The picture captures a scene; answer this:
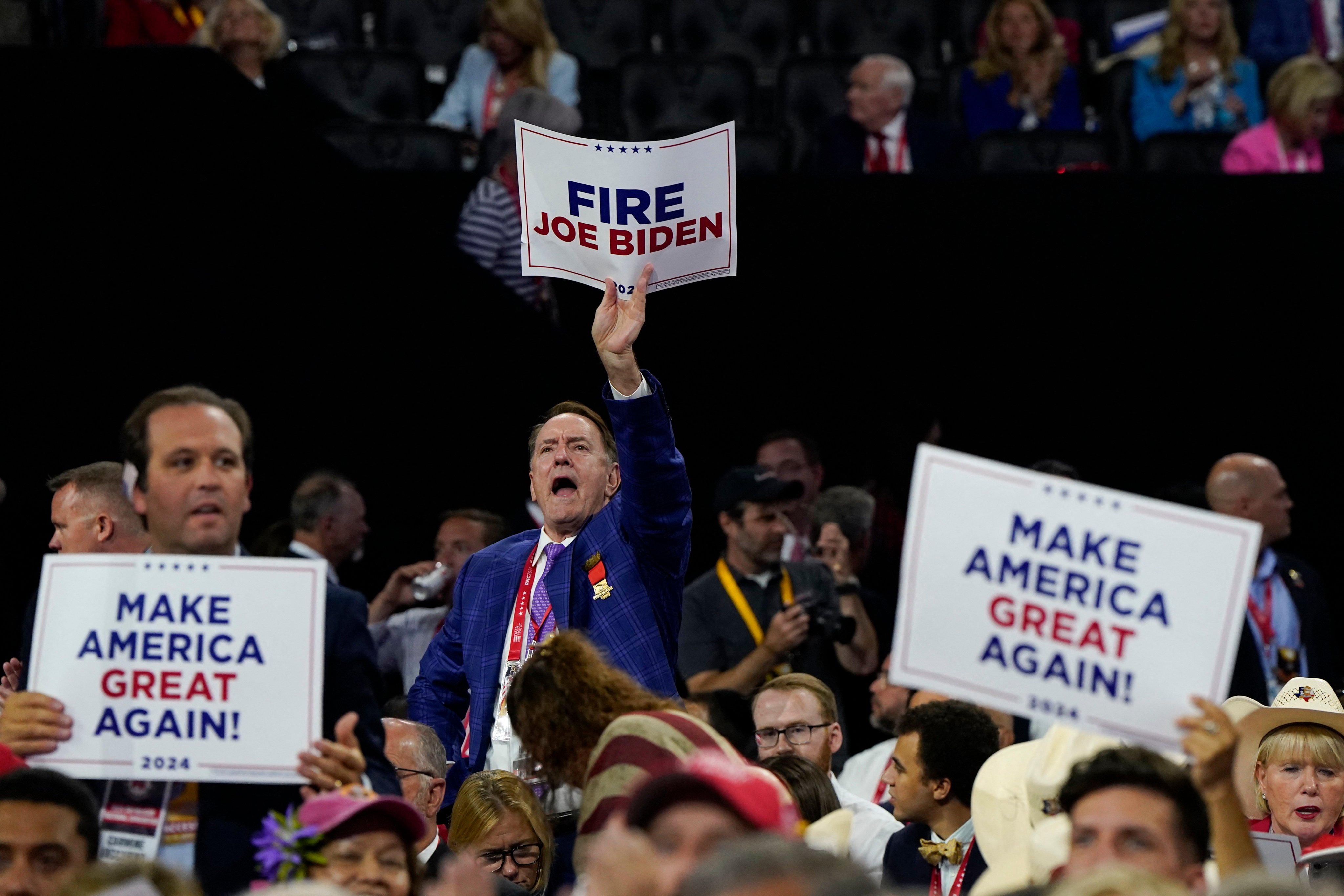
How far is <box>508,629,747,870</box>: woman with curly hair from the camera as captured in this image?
3.03 meters

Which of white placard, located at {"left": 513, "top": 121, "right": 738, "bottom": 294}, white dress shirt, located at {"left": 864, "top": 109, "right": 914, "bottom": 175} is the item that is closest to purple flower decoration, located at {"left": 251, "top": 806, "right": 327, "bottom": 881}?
white placard, located at {"left": 513, "top": 121, "right": 738, "bottom": 294}

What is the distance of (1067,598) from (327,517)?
427 cm

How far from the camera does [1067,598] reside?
3.14 meters

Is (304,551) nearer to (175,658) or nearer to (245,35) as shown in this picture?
(245,35)

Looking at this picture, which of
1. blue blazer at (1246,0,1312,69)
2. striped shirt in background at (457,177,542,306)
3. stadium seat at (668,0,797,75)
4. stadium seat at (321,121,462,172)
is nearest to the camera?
striped shirt in background at (457,177,542,306)

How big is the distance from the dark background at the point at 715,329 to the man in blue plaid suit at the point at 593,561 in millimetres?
2634

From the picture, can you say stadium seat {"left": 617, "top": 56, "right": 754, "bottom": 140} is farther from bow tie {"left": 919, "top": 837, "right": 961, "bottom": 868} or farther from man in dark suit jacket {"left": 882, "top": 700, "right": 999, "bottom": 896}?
bow tie {"left": 919, "top": 837, "right": 961, "bottom": 868}

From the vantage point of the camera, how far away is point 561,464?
15.5 feet

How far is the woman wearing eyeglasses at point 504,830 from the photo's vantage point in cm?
427

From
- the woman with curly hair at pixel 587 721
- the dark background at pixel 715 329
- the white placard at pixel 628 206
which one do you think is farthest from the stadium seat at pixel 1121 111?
the woman with curly hair at pixel 587 721

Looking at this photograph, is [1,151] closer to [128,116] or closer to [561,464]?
[128,116]

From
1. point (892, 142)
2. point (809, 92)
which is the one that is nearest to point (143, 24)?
point (809, 92)

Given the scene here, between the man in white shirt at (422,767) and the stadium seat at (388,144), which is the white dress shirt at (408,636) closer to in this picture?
the man in white shirt at (422,767)

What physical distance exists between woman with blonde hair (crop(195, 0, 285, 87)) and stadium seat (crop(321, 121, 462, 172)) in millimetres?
452
